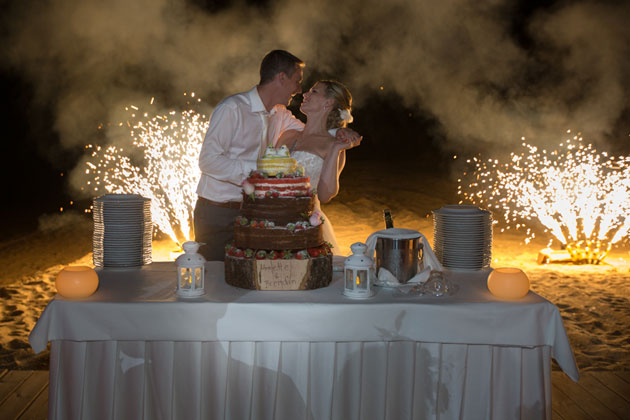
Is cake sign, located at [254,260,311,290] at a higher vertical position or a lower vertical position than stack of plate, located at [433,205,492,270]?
lower

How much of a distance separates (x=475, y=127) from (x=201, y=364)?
2094 centimetres

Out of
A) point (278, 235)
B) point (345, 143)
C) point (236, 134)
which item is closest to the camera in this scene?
point (278, 235)

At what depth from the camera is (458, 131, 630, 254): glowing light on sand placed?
8.38 metres

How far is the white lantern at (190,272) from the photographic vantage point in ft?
7.26

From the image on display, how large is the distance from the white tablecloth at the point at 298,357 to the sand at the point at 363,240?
208 centimetres

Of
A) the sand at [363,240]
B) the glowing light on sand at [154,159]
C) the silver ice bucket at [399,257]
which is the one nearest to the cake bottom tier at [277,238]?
the silver ice bucket at [399,257]

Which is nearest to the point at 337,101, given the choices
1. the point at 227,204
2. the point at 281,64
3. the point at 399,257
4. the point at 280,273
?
the point at 281,64

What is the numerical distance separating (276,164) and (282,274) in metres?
0.41

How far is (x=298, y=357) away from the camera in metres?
2.15

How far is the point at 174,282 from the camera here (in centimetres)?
246

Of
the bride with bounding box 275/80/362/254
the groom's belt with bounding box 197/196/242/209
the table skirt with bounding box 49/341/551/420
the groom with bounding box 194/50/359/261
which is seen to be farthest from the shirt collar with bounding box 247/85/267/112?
the table skirt with bounding box 49/341/551/420

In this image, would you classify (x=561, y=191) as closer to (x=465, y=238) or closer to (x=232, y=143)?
(x=232, y=143)

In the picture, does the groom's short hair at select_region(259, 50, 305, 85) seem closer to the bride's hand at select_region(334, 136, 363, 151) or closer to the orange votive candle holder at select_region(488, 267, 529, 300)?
the bride's hand at select_region(334, 136, 363, 151)

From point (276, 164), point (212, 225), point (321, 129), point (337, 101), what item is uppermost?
point (337, 101)
